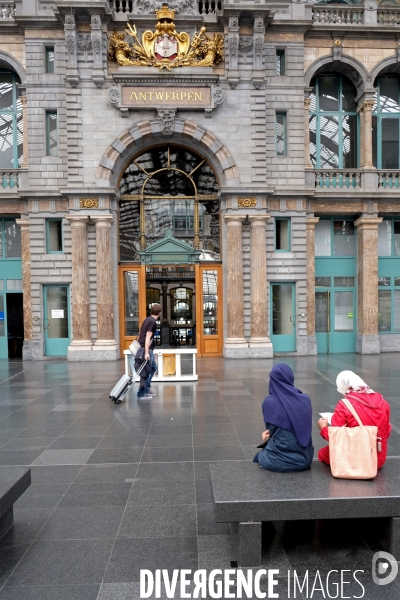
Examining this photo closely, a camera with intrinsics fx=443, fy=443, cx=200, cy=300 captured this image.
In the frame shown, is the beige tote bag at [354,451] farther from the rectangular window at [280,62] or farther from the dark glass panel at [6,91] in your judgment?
the dark glass panel at [6,91]

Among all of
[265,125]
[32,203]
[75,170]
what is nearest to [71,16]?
[75,170]

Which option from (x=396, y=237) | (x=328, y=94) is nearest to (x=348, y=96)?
(x=328, y=94)

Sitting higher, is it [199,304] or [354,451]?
[199,304]

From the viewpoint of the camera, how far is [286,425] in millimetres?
4008

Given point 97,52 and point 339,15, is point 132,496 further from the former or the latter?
point 339,15

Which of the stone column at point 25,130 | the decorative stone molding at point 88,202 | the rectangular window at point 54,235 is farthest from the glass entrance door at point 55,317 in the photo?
the stone column at point 25,130

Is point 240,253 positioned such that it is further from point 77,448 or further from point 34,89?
point 77,448

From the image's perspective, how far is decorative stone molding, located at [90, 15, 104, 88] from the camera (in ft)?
51.4

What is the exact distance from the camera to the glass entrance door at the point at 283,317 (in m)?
17.2

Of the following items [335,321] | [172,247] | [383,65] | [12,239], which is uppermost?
[383,65]

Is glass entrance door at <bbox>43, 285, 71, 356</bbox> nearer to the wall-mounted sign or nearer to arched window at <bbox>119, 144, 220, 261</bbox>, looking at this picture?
the wall-mounted sign

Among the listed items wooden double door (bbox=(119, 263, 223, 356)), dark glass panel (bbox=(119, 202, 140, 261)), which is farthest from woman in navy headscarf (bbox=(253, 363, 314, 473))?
dark glass panel (bbox=(119, 202, 140, 261))

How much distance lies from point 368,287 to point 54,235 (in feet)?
40.7

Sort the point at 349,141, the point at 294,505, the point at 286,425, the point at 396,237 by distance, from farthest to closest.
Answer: the point at 396,237 → the point at 349,141 → the point at 286,425 → the point at 294,505
